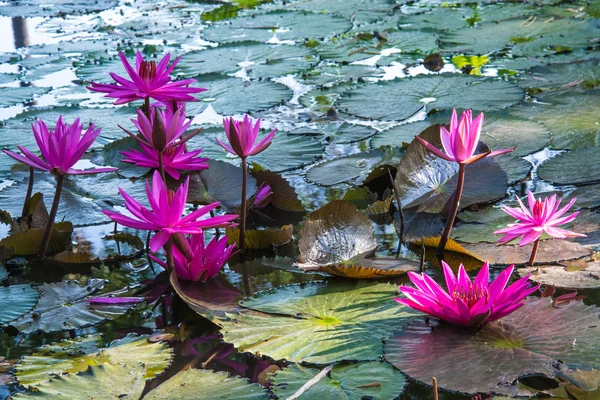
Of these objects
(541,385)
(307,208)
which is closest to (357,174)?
(307,208)

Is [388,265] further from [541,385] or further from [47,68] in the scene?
[47,68]

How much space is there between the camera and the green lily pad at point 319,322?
5.08 feet

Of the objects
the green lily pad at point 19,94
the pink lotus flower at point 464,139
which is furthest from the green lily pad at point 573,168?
the green lily pad at point 19,94

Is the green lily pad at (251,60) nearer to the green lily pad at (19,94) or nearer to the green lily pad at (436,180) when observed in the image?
the green lily pad at (19,94)

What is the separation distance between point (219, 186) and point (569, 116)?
1.55m

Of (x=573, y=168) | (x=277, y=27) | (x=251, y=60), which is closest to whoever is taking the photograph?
(x=573, y=168)

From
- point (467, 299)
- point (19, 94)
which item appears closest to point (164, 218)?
point (467, 299)

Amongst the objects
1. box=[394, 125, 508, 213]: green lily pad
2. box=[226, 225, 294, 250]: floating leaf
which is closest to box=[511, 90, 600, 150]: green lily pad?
box=[394, 125, 508, 213]: green lily pad

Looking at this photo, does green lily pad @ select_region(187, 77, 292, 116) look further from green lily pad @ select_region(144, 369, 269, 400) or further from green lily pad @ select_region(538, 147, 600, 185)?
green lily pad @ select_region(144, 369, 269, 400)

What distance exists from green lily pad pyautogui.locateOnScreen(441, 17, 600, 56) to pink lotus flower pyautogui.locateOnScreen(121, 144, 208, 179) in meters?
2.24

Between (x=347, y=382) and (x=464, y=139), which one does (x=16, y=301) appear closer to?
(x=347, y=382)

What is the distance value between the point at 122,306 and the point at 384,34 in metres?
3.34

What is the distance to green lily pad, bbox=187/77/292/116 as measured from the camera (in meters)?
3.43

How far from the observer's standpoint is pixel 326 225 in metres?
2.00
